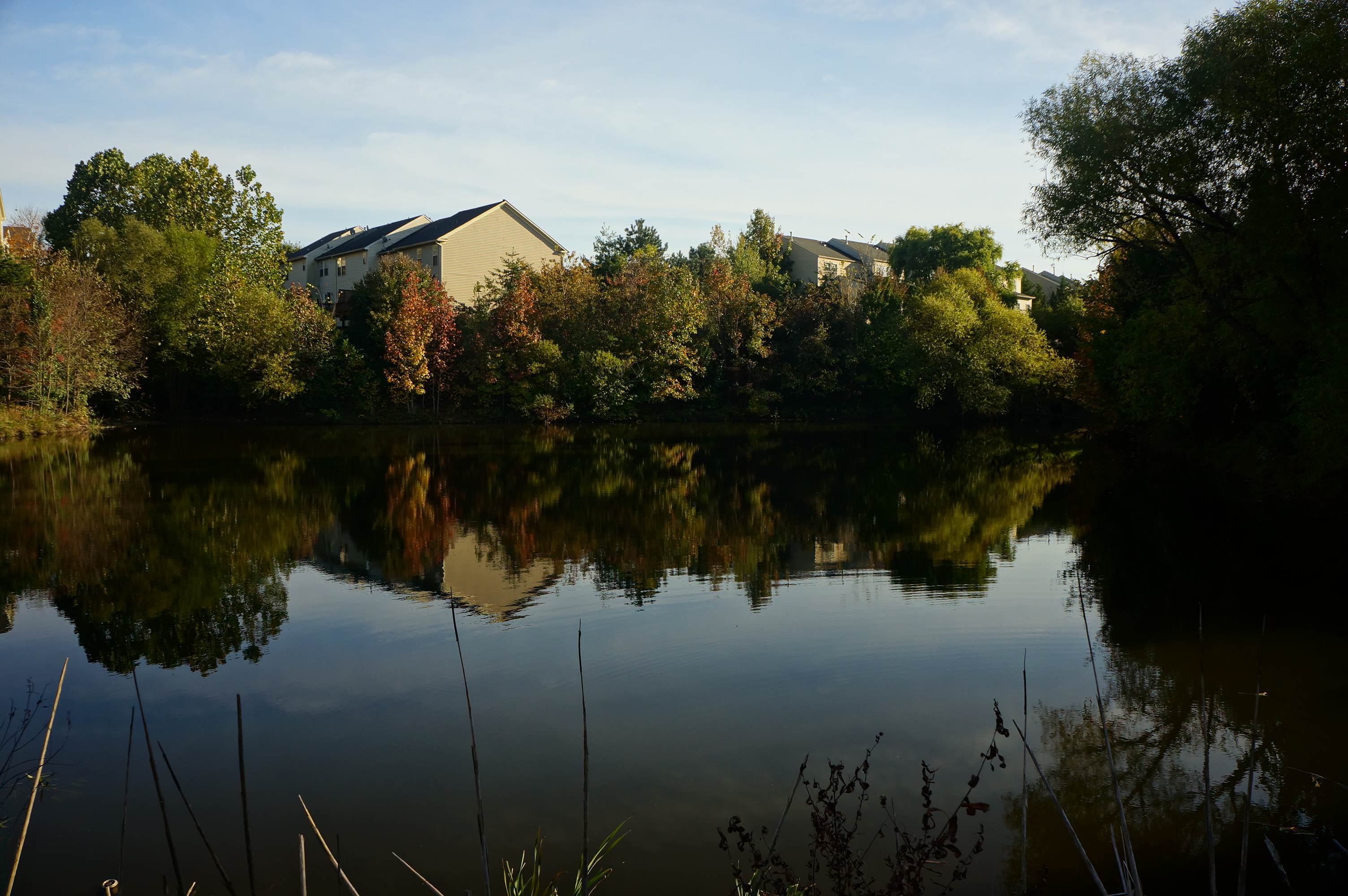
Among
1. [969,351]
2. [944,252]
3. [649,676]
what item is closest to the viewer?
[649,676]

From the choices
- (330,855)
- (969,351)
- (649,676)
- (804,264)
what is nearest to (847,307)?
(969,351)

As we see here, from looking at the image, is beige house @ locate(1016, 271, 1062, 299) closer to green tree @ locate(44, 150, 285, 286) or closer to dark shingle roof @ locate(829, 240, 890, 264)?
dark shingle roof @ locate(829, 240, 890, 264)

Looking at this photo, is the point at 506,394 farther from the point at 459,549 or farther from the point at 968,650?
the point at 968,650

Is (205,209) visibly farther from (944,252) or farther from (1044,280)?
(1044,280)

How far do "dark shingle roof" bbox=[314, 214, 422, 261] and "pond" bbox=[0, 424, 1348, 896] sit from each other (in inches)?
1629

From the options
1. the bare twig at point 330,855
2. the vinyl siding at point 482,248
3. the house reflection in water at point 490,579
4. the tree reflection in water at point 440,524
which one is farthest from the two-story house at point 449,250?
the bare twig at point 330,855

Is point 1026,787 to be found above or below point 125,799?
below

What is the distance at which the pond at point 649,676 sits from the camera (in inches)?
200

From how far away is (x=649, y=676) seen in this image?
781 centimetres

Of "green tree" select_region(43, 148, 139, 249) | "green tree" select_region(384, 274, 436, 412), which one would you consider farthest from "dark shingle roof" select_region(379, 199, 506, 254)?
"green tree" select_region(43, 148, 139, 249)

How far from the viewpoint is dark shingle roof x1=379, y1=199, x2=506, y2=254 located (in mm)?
50281

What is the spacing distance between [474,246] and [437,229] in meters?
3.35

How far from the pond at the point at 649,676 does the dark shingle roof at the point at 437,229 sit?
35.6 m

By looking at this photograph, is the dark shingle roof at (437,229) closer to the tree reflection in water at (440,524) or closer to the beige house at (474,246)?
the beige house at (474,246)
